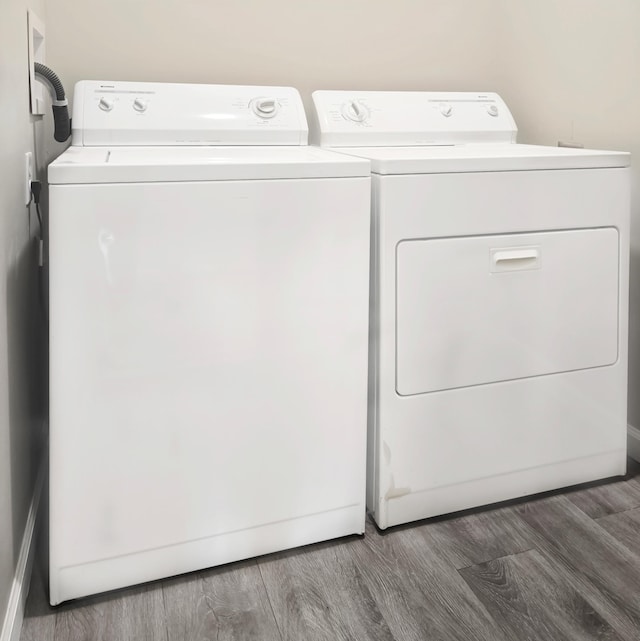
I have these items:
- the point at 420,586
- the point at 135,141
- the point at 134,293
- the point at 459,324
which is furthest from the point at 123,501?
the point at 135,141

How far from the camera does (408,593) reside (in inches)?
52.8

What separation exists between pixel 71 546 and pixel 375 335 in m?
0.75

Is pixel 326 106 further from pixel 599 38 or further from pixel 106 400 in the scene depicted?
pixel 106 400

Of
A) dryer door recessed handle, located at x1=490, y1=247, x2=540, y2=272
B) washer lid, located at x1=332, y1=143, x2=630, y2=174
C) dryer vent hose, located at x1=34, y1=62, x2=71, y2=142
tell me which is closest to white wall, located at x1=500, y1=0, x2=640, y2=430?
washer lid, located at x1=332, y1=143, x2=630, y2=174

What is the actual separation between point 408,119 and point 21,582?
1.55 metres

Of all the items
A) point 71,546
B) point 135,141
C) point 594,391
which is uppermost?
point 135,141

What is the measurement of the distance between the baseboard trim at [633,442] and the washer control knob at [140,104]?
162 centimetres

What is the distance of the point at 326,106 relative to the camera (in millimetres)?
1922

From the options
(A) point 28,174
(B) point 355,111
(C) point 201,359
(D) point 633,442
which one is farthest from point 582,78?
(A) point 28,174

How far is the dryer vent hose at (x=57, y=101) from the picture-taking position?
1.59 metres

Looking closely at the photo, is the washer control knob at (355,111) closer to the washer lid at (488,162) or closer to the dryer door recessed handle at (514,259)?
→ the washer lid at (488,162)

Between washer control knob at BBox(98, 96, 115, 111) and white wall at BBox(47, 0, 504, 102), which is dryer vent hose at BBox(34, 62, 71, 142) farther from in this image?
white wall at BBox(47, 0, 504, 102)

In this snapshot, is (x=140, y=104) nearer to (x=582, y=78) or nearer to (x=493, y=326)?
(x=493, y=326)

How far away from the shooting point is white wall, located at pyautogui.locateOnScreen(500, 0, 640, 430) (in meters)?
1.78
